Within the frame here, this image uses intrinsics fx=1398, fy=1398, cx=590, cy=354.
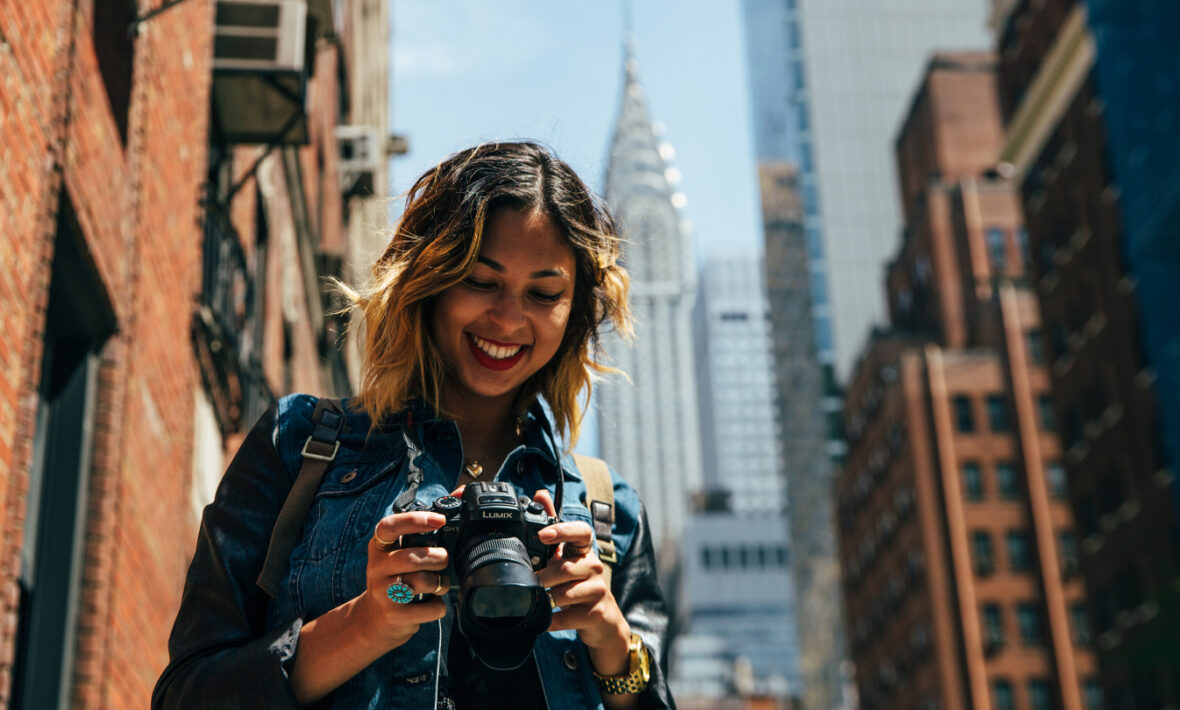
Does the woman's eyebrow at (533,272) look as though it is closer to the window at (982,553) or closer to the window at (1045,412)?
the window at (982,553)

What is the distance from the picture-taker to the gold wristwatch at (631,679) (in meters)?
2.77

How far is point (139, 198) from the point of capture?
23.3 feet

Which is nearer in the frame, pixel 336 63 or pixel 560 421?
pixel 560 421

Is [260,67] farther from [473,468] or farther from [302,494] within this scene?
[302,494]

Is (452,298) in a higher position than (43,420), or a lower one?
lower

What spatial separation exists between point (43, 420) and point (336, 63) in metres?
14.8

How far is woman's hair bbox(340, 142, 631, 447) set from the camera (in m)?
2.77

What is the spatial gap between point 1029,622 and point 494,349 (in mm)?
66925

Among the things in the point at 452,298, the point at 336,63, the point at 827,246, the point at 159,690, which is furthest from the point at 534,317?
the point at 827,246

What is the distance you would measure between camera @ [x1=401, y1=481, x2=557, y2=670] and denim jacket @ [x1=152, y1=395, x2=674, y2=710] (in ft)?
0.42

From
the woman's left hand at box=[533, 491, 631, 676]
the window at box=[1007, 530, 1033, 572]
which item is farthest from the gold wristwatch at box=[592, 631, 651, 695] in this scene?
the window at box=[1007, 530, 1033, 572]

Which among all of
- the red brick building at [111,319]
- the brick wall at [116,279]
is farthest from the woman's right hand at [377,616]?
the brick wall at [116,279]

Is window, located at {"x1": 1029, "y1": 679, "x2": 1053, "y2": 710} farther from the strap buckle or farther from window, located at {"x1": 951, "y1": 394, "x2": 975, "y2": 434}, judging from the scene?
the strap buckle

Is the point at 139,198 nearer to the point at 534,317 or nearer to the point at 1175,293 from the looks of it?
the point at 534,317
